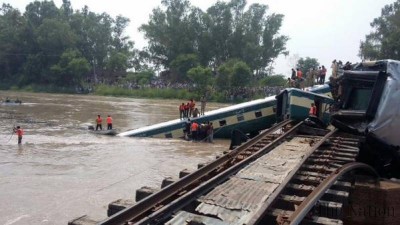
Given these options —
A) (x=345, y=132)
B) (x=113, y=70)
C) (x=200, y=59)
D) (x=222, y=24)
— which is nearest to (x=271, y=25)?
(x=222, y=24)

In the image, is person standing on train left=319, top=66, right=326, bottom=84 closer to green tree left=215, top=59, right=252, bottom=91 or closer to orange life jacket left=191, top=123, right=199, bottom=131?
orange life jacket left=191, top=123, right=199, bottom=131

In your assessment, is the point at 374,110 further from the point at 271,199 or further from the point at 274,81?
the point at 274,81

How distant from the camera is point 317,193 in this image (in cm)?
629

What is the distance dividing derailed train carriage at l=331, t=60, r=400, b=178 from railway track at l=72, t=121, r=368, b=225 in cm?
58

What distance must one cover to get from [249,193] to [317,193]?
98cm

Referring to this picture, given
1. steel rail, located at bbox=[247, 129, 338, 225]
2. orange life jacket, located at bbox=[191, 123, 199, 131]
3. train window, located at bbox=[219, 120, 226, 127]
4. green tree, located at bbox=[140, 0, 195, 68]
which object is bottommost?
orange life jacket, located at bbox=[191, 123, 199, 131]

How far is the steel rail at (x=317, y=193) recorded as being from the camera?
534cm

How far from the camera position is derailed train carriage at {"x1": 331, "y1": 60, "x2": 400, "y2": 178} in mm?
9477

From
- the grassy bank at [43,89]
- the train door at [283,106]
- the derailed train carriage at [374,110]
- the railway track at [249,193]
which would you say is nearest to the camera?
the railway track at [249,193]

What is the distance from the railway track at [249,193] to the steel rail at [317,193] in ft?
0.33

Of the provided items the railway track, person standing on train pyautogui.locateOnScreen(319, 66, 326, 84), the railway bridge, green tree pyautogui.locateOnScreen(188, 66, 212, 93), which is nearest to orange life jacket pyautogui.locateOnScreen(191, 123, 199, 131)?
person standing on train pyautogui.locateOnScreen(319, 66, 326, 84)

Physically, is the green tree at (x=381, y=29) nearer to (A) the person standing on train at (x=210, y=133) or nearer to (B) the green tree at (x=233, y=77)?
(B) the green tree at (x=233, y=77)

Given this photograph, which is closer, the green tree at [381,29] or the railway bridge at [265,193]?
the railway bridge at [265,193]

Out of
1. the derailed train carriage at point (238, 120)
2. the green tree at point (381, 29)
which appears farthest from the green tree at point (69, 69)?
the derailed train carriage at point (238, 120)
